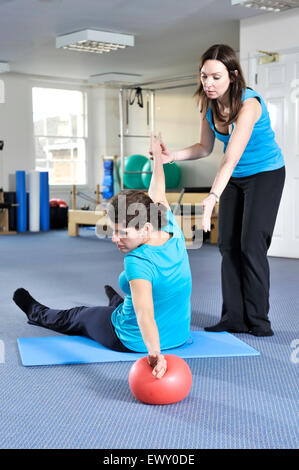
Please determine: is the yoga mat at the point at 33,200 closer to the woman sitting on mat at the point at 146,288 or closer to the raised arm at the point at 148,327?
the woman sitting on mat at the point at 146,288

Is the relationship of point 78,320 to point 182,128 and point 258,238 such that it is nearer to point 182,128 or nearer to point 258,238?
point 258,238

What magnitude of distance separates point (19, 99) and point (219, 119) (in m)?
7.95

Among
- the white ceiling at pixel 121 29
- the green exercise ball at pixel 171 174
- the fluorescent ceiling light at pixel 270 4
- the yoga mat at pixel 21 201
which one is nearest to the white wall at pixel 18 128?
the white ceiling at pixel 121 29

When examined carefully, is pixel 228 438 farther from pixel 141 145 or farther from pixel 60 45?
pixel 141 145

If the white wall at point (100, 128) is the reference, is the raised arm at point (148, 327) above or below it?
below

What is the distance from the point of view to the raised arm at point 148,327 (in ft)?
6.00

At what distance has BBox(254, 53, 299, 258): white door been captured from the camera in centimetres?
580

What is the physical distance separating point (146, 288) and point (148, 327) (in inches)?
6.7

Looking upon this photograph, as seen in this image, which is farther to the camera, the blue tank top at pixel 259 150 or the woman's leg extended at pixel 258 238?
the woman's leg extended at pixel 258 238

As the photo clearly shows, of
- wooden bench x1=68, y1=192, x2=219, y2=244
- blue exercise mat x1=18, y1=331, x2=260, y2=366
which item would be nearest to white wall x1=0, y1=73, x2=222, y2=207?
wooden bench x1=68, y1=192, x2=219, y2=244

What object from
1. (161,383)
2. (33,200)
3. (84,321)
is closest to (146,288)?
(161,383)

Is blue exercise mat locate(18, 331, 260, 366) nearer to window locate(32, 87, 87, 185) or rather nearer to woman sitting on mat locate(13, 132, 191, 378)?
woman sitting on mat locate(13, 132, 191, 378)

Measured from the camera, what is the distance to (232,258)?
2986 mm
